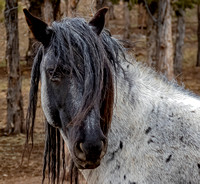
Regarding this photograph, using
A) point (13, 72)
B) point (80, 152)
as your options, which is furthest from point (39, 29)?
point (13, 72)

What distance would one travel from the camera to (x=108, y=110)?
9.39 feet

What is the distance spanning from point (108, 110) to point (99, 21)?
62 centimetres

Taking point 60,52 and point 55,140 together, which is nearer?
point 60,52

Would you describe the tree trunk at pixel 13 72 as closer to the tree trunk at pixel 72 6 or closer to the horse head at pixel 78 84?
the tree trunk at pixel 72 6

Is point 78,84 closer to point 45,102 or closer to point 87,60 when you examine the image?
point 87,60

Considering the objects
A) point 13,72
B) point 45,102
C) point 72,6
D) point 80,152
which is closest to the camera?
point 80,152

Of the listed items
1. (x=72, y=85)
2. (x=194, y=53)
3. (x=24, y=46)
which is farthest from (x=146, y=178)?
(x=194, y=53)

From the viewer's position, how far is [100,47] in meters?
2.85

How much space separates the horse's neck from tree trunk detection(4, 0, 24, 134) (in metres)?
7.77

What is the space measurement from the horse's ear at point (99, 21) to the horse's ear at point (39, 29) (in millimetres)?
309

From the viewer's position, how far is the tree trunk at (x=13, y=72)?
1063 centimetres

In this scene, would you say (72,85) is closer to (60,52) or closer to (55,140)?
(60,52)

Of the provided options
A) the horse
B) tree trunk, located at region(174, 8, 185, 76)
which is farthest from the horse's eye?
tree trunk, located at region(174, 8, 185, 76)

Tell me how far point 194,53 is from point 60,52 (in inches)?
1004
